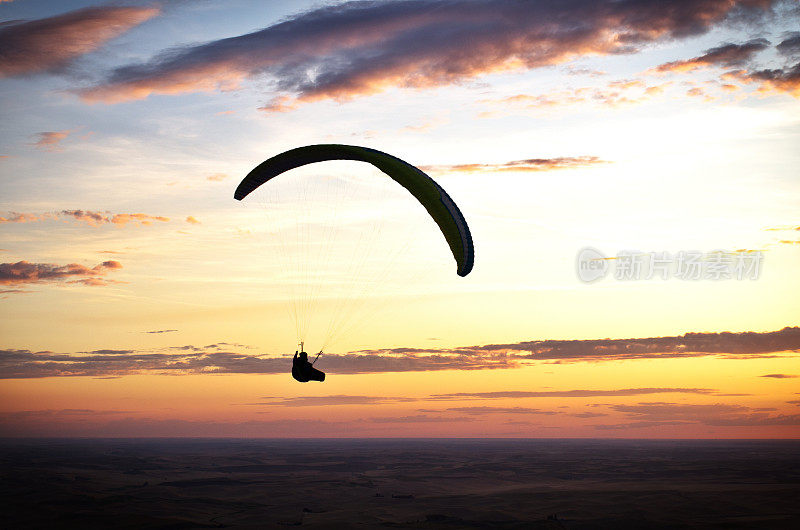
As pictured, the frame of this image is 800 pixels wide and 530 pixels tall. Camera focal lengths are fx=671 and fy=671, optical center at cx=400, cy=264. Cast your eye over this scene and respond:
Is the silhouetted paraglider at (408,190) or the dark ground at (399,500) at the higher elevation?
the silhouetted paraglider at (408,190)

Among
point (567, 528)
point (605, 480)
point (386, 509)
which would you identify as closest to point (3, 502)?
point (386, 509)

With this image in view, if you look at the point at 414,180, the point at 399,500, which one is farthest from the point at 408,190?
the point at 399,500

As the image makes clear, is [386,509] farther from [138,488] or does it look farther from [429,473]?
[429,473]

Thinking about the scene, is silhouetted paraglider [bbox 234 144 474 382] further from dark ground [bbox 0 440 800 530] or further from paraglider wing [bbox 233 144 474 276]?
dark ground [bbox 0 440 800 530]

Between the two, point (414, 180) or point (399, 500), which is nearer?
point (414, 180)

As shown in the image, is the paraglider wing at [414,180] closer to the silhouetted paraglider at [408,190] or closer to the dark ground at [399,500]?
the silhouetted paraglider at [408,190]

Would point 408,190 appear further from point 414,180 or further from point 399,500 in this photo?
point 399,500

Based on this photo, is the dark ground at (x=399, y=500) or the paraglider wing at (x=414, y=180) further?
the dark ground at (x=399, y=500)

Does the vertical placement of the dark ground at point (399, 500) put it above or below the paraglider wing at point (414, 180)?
below

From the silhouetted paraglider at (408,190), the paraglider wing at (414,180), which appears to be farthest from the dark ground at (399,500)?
the paraglider wing at (414,180)
